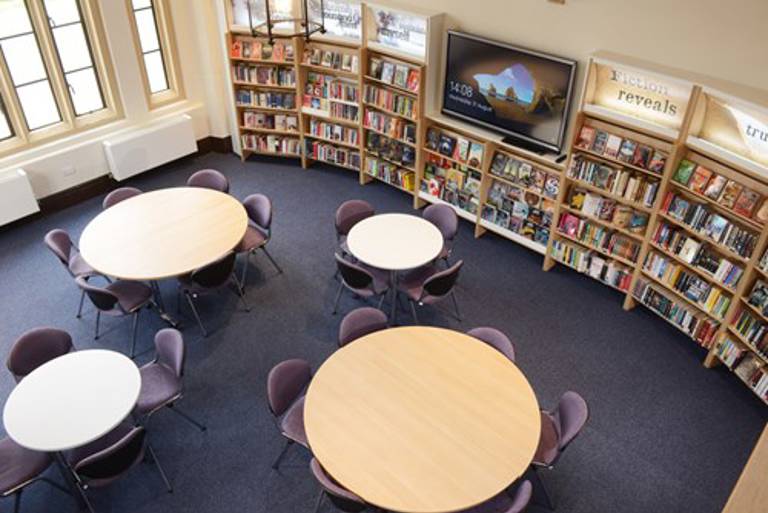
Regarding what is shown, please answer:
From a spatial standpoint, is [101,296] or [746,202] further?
[101,296]

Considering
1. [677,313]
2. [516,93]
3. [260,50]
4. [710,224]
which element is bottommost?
[677,313]

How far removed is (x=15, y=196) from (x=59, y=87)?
1576 millimetres

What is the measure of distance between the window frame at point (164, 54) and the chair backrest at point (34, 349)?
4787 millimetres

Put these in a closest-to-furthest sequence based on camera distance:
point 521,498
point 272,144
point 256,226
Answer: point 521,498
point 256,226
point 272,144

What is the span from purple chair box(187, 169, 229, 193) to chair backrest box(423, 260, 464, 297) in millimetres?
3150

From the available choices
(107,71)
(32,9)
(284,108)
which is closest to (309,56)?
(284,108)

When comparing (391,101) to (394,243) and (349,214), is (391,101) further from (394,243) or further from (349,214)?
(394,243)

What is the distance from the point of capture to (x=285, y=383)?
5.18 m

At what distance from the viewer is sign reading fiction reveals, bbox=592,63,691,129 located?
6.03 meters

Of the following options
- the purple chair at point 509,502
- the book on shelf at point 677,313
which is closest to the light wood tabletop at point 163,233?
the purple chair at point 509,502

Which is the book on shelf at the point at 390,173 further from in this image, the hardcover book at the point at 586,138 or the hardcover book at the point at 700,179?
the hardcover book at the point at 700,179

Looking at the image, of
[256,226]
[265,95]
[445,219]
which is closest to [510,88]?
[445,219]

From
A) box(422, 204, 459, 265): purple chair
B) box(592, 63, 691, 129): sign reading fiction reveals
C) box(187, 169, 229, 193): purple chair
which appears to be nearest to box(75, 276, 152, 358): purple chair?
box(187, 169, 229, 193): purple chair

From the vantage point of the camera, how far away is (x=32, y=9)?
25.6 ft
